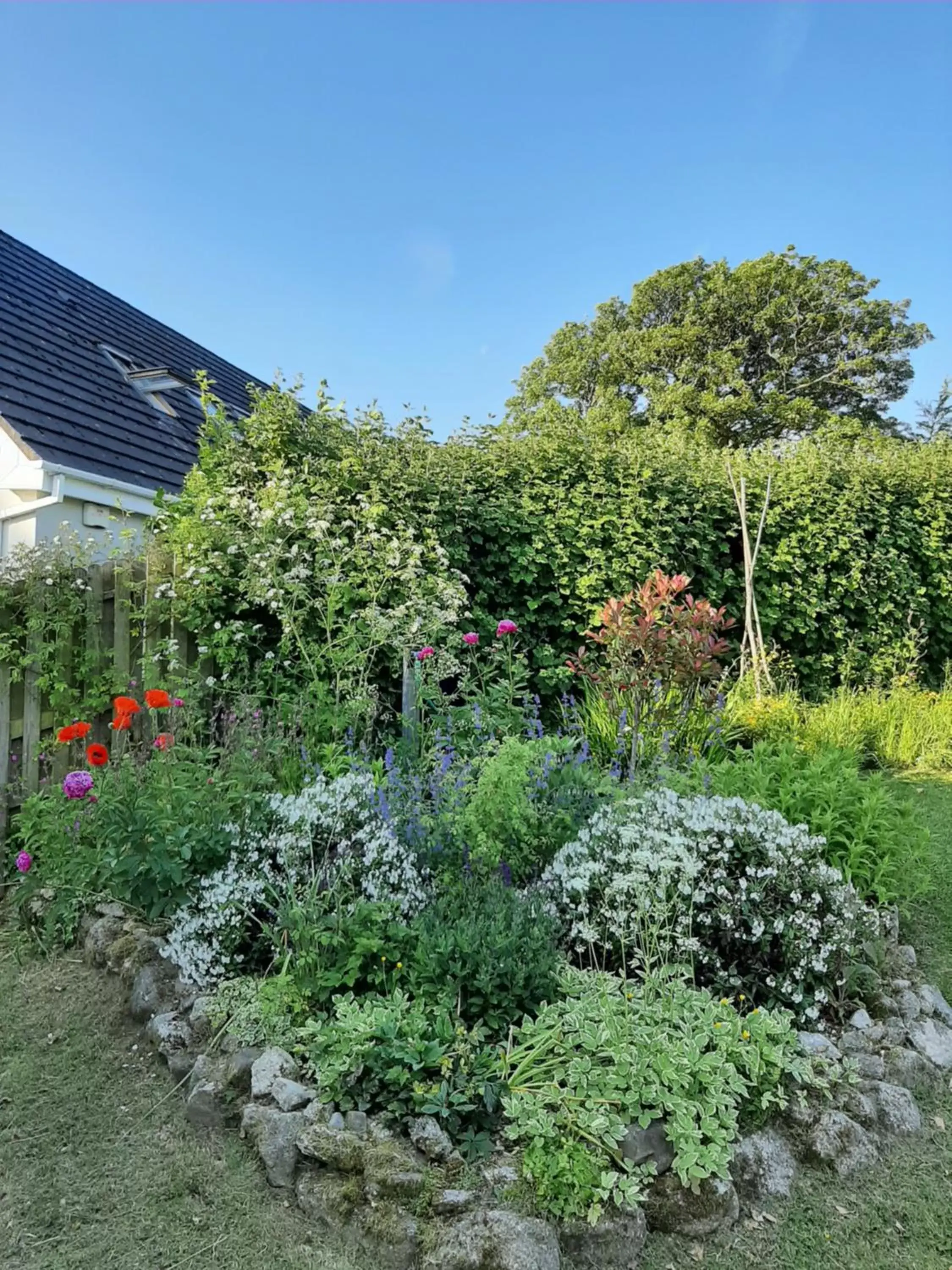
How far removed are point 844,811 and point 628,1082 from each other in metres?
1.81

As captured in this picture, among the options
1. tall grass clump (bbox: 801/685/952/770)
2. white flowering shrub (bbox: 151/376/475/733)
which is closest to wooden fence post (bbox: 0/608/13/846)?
white flowering shrub (bbox: 151/376/475/733)

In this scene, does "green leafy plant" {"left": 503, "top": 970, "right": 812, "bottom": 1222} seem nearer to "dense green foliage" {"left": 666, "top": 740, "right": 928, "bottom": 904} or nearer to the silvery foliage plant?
the silvery foliage plant

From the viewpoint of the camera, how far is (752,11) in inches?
251

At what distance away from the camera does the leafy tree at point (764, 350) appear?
22766 mm

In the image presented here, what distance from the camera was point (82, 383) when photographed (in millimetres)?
7430

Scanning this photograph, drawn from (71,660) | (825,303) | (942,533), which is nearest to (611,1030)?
(71,660)

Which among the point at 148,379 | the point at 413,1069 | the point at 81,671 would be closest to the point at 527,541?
the point at 81,671

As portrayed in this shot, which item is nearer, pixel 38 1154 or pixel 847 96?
pixel 38 1154

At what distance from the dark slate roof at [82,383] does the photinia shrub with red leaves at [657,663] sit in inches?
152

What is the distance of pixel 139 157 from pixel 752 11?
6.35 m

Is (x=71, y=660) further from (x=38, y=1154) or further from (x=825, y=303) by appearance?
(x=825, y=303)

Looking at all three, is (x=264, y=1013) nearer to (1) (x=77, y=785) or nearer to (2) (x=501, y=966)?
(2) (x=501, y=966)

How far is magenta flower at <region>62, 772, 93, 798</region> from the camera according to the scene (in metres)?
2.71

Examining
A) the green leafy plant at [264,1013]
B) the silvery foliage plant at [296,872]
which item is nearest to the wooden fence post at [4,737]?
the silvery foliage plant at [296,872]
